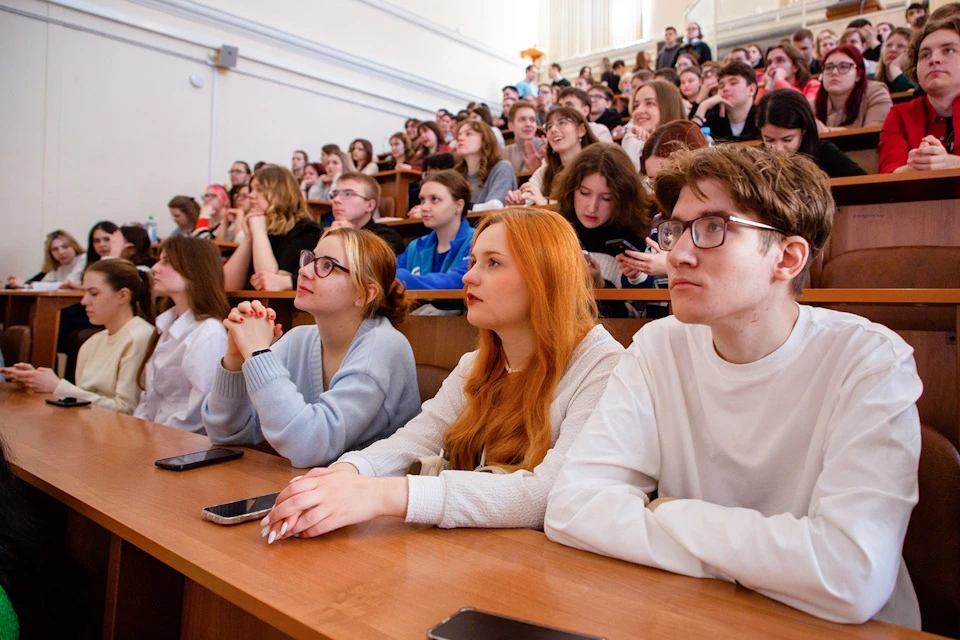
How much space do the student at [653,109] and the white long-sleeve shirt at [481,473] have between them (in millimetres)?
1955

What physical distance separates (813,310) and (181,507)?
0.93m

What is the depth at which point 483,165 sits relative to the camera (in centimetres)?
365

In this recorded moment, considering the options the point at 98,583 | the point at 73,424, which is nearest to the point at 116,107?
the point at 73,424

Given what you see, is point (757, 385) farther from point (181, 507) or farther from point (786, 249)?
point (181, 507)

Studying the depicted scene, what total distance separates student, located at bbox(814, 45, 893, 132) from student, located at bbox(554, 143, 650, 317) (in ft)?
5.64

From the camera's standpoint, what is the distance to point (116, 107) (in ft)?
18.0

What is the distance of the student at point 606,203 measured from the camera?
195cm

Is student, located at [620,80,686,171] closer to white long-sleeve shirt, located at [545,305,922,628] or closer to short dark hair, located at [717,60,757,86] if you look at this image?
short dark hair, located at [717,60,757,86]

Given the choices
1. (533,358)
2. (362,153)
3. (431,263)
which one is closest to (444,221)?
(431,263)

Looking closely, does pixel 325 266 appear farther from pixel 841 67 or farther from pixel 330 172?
pixel 330 172

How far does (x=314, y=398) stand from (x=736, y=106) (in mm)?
2714

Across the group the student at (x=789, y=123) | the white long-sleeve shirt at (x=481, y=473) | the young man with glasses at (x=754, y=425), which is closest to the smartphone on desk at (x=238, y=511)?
the white long-sleeve shirt at (x=481, y=473)

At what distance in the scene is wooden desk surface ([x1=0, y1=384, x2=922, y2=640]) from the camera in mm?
610

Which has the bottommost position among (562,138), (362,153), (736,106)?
(562,138)
